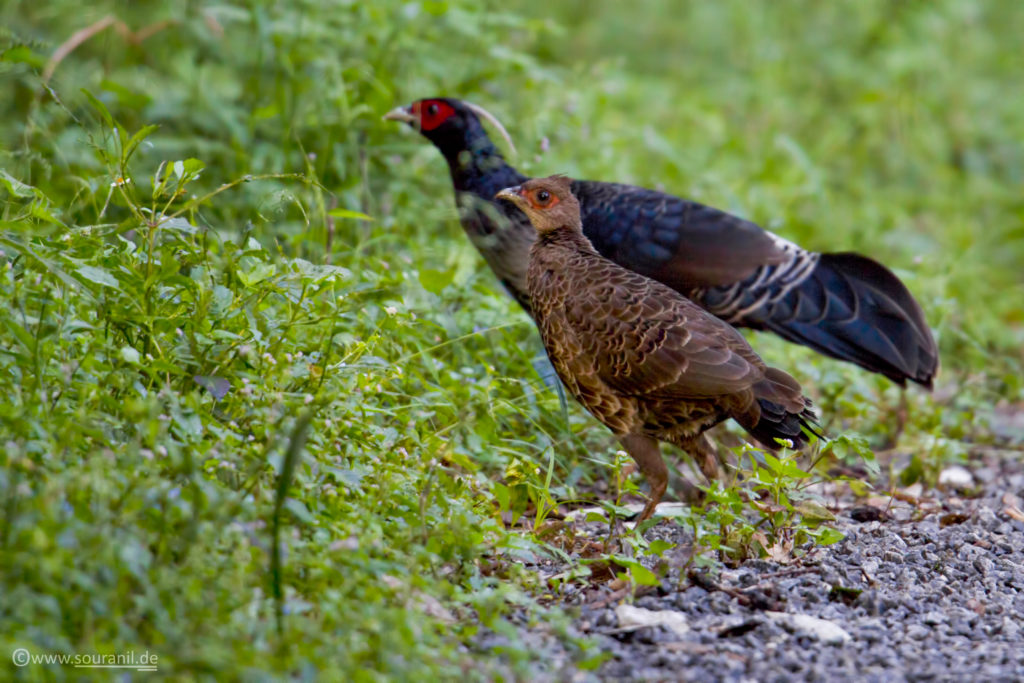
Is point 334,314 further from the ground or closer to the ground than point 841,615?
further from the ground

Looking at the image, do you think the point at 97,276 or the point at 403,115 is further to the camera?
the point at 403,115

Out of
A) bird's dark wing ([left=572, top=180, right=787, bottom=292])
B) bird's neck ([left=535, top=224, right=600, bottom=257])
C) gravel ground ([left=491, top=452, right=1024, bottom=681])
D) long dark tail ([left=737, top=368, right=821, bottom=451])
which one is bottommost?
gravel ground ([left=491, top=452, right=1024, bottom=681])

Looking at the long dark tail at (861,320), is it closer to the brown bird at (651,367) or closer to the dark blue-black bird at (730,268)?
the dark blue-black bird at (730,268)

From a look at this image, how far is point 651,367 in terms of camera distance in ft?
12.6

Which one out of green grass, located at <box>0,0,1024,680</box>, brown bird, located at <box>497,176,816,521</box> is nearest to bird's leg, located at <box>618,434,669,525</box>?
brown bird, located at <box>497,176,816,521</box>

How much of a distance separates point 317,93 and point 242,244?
8.05 feet

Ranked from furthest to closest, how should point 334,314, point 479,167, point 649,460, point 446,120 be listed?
point 446,120
point 479,167
point 649,460
point 334,314

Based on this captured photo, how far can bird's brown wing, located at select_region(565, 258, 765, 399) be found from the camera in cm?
382

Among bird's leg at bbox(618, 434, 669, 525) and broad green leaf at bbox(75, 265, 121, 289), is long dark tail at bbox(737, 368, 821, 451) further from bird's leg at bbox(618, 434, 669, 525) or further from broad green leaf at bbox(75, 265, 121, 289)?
broad green leaf at bbox(75, 265, 121, 289)

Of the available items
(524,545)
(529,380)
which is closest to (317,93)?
(529,380)

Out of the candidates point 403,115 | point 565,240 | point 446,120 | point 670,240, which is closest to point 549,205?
point 565,240

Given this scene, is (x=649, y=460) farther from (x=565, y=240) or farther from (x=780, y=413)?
(x=565, y=240)

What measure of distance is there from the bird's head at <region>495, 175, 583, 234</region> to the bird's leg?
85cm

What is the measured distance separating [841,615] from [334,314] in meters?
1.70
